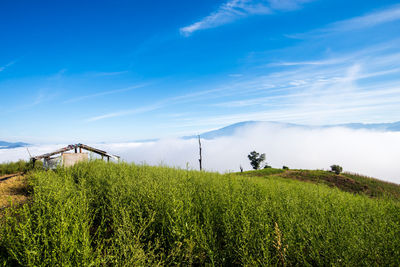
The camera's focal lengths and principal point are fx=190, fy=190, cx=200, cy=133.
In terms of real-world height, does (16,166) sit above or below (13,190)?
above

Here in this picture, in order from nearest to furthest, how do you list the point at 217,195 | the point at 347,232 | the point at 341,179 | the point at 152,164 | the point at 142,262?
1. the point at 142,262
2. the point at 347,232
3. the point at 217,195
4. the point at 152,164
5. the point at 341,179

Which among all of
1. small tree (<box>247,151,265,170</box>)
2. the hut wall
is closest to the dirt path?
the hut wall

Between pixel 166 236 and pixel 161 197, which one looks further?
pixel 161 197

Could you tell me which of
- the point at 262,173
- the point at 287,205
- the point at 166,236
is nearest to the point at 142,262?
the point at 166,236

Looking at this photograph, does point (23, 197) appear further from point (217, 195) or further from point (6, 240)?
point (217, 195)

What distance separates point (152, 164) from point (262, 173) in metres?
15.4

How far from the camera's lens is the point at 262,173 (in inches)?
919

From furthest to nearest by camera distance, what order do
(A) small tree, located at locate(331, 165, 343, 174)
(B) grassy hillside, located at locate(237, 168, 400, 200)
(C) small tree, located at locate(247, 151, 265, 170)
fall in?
1. (C) small tree, located at locate(247, 151, 265, 170)
2. (A) small tree, located at locate(331, 165, 343, 174)
3. (B) grassy hillside, located at locate(237, 168, 400, 200)

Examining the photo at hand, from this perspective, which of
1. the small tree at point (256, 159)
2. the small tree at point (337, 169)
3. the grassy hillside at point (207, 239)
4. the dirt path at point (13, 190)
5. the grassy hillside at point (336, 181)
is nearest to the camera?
the grassy hillside at point (207, 239)

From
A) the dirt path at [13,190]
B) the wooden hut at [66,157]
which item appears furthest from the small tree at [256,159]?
the dirt path at [13,190]

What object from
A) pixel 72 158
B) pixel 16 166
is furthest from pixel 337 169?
pixel 16 166

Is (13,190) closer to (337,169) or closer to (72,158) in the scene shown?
(72,158)

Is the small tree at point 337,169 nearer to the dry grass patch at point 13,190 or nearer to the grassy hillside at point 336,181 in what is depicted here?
the grassy hillside at point 336,181

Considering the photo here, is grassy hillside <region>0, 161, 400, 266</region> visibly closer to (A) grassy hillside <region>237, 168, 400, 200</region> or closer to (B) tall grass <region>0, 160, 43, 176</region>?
(B) tall grass <region>0, 160, 43, 176</region>
